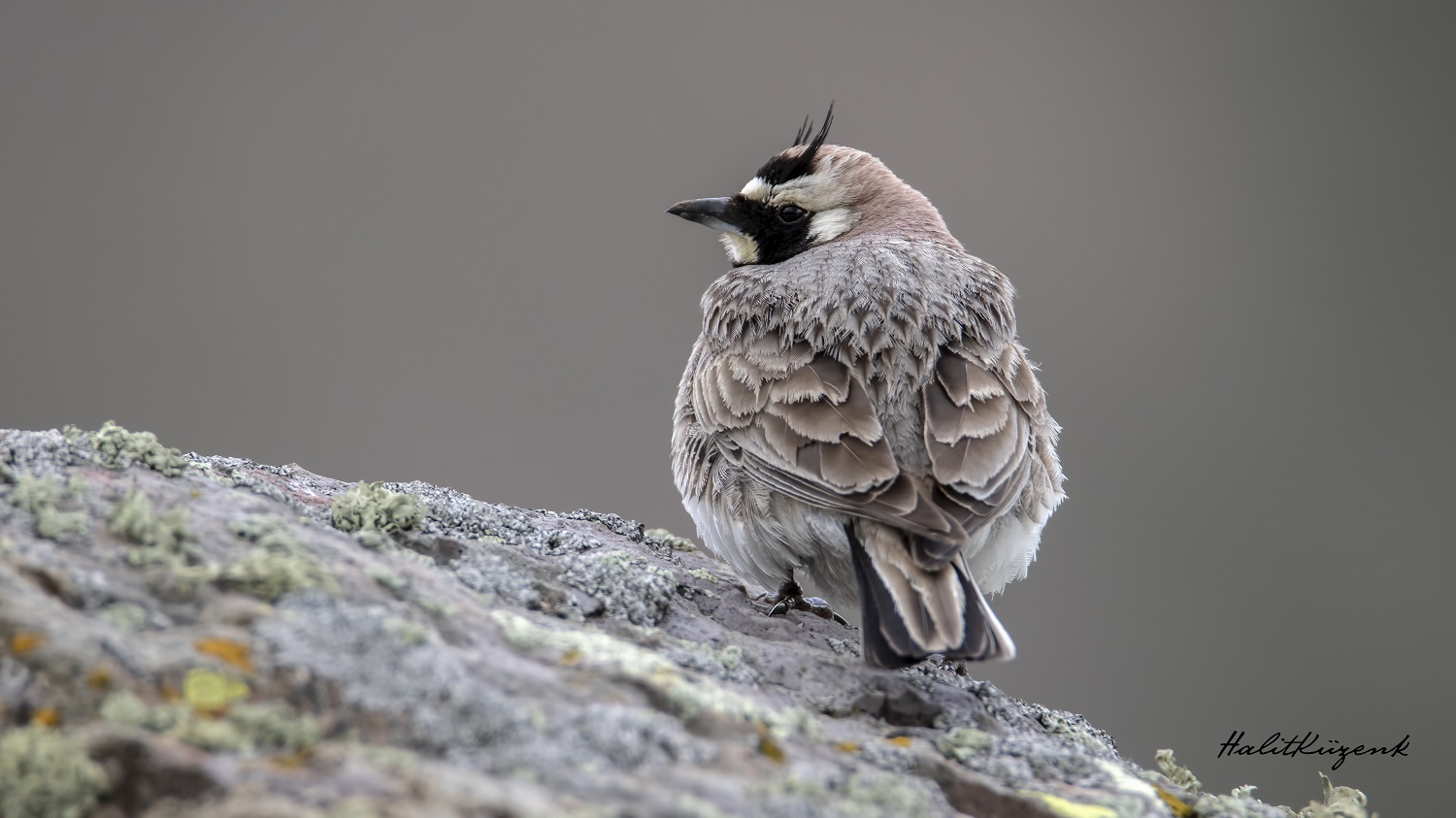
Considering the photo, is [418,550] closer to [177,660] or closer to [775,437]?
[177,660]

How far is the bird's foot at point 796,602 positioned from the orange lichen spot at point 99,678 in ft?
7.21

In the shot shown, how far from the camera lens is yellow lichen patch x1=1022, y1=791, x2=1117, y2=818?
2125mm

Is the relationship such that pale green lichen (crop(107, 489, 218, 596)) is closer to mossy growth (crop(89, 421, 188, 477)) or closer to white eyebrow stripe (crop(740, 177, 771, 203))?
mossy growth (crop(89, 421, 188, 477))

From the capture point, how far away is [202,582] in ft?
6.36

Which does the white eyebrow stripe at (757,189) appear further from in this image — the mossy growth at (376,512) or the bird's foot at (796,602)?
the mossy growth at (376,512)

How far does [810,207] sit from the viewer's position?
5.15 meters

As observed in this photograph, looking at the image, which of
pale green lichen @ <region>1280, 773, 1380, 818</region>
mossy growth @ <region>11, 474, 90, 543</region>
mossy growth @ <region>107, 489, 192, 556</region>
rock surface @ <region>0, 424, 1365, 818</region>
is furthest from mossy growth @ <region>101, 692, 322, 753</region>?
pale green lichen @ <region>1280, 773, 1380, 818</region>

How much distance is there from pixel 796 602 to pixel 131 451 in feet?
6.77

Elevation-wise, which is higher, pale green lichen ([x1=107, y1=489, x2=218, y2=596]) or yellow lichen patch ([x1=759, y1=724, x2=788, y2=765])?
pale green lichen ([x1=107, y1=489, x2=218, y2=596])

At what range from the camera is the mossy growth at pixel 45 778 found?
4.82ft

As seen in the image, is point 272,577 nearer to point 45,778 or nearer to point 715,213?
point 45,778

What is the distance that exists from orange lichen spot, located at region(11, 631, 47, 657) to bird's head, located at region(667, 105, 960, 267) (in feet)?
12.4

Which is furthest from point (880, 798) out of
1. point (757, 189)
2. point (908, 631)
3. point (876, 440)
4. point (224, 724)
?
point (757, 189)

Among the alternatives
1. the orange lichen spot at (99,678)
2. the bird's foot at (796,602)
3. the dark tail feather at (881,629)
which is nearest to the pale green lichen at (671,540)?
the bird's foot at (796,602)
